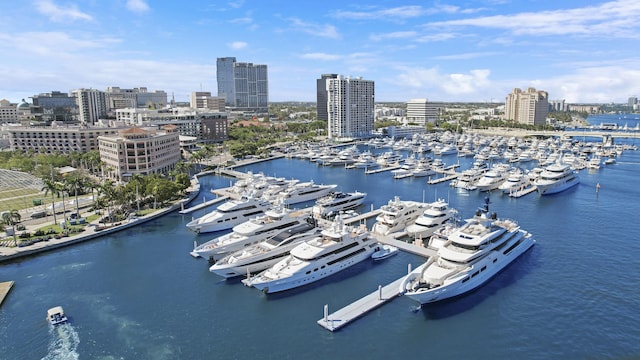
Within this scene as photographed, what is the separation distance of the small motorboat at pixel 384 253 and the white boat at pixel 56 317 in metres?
30.9

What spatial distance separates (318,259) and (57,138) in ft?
376

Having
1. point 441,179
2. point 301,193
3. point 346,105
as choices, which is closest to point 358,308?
point 301,193

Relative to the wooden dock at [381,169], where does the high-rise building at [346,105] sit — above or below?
above

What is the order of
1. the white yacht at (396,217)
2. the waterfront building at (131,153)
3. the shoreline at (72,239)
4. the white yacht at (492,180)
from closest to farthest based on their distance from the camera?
1. the shoreline at (72,239)
2. the white yacht at (396,217)
3. the white yacht at (492,180)
4. the waterfront building at (131,153)

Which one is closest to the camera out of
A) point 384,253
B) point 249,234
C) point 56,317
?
point 56,317

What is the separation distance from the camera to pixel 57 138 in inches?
4825

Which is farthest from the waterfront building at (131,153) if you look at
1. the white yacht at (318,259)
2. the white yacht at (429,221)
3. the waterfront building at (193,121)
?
the white yacht at (429,221)

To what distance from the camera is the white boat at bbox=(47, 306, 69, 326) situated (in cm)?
3477

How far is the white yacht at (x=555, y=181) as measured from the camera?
82.4m

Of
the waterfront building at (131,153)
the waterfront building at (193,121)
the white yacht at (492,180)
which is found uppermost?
the waterfront building at (193,121)

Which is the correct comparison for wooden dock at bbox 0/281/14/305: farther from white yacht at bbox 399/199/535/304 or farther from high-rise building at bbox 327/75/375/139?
high-rise building at bbox 327/75/375/139

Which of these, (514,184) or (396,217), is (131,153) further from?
(514,184)

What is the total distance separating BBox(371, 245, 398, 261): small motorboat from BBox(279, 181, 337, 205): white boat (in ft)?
97.3

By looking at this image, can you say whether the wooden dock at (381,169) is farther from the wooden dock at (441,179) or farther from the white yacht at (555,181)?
the white yacht at (555,181)
